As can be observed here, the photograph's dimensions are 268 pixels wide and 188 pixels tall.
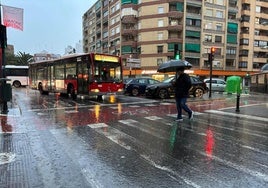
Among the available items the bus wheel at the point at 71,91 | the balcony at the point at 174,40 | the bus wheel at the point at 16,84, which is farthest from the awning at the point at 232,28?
the bus wheel at the point at 71,91

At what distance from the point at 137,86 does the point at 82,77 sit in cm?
635

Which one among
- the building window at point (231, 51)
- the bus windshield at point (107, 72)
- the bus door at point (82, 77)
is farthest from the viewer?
the building window at point (231, 51)

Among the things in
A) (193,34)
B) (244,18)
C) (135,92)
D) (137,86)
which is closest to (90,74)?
(137,86)

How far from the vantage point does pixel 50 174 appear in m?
→ 5.00

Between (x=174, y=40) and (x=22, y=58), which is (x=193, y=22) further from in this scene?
(x=22, y=58)

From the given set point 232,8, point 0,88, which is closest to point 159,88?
point 0,88

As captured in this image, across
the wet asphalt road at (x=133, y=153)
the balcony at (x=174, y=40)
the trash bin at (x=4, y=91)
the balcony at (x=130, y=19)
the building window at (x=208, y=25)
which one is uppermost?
the balcony at (x=130, y=19)

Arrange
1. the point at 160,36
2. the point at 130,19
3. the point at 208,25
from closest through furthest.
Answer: the point at 160,36
the point at 208,25
the point at 130,19

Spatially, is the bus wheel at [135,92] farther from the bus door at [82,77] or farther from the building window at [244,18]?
the building window at [244,18]

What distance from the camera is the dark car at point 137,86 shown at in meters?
Result: 24.7

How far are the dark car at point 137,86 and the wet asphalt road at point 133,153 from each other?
45.7 feet

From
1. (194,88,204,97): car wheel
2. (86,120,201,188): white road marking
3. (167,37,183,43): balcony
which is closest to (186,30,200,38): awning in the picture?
(167,37,183,43): balcony

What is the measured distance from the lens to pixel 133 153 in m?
6.34

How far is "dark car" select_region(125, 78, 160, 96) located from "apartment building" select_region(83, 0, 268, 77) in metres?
→ 30.4
